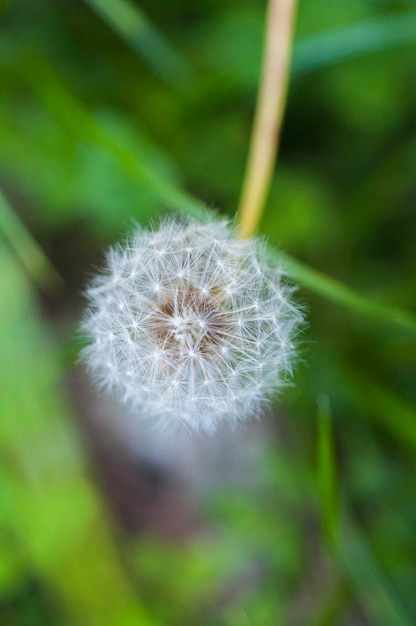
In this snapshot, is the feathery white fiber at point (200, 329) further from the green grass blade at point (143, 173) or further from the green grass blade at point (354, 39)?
the green grass blade at point (354, 39)

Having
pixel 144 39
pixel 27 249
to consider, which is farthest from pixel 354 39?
pixel 27 249

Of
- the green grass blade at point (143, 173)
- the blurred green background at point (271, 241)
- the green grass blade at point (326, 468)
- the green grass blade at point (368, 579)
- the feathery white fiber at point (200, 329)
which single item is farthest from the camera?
the blurred green background at point (271, 241)

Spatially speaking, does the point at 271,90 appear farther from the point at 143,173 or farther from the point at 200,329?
the point at 200,329

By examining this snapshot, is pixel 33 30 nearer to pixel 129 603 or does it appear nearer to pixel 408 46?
pixel 408 46

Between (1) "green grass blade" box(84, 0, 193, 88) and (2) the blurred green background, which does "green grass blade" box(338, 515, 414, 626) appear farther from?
(1) "green grass blade" box(84, 0, 193, 88)

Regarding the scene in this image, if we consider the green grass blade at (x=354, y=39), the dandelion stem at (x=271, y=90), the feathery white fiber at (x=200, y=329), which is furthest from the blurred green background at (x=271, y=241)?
the feathery white fiber at (x=200, y=329)

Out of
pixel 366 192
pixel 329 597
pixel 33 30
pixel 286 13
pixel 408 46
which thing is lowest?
pixel 329 597

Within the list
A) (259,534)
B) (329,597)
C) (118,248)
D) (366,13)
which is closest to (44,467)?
(259,534)
